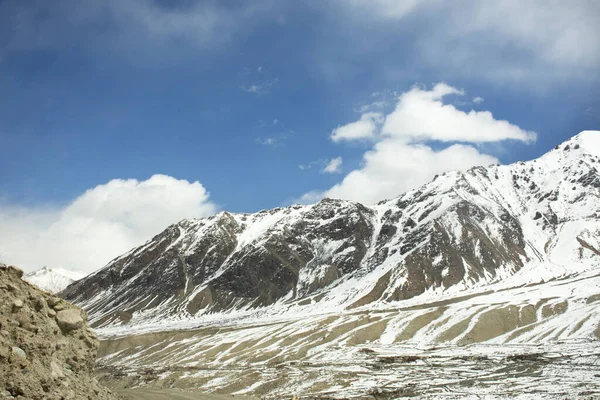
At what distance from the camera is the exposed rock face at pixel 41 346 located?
19641 millimetres

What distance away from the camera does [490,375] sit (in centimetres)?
6272

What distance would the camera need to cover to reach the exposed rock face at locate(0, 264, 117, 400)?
19641 mm

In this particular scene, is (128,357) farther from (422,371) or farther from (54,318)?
(54,318)

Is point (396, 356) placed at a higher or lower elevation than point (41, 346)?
lower

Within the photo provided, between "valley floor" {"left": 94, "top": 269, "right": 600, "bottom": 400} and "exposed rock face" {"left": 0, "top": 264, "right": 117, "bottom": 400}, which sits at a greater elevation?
"exposed rock face" {"left": 0, "top": 264, "right": 117, "bottom": 400}

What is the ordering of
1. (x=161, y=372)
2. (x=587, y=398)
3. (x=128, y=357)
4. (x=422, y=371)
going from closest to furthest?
(x=587, y=398), (x=422, y=371), (x=161, y=372), (x=128, y=357)

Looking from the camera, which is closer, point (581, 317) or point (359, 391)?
point (359, 391)

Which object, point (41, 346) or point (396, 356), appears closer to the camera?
point (41, 346)

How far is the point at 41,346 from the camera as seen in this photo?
2217cm

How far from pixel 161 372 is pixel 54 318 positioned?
68993 millimetres

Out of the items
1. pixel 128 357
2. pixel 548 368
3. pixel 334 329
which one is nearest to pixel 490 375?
pixel 548 368

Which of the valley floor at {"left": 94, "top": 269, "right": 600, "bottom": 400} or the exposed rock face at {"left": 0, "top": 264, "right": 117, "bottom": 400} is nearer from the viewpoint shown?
the exposed rock face at {"left": 0, "top": 264, "right": 117, "bottom": 400}

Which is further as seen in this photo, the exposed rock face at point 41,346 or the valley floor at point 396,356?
the valley floor at point 396,356

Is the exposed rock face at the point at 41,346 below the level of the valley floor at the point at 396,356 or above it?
above
